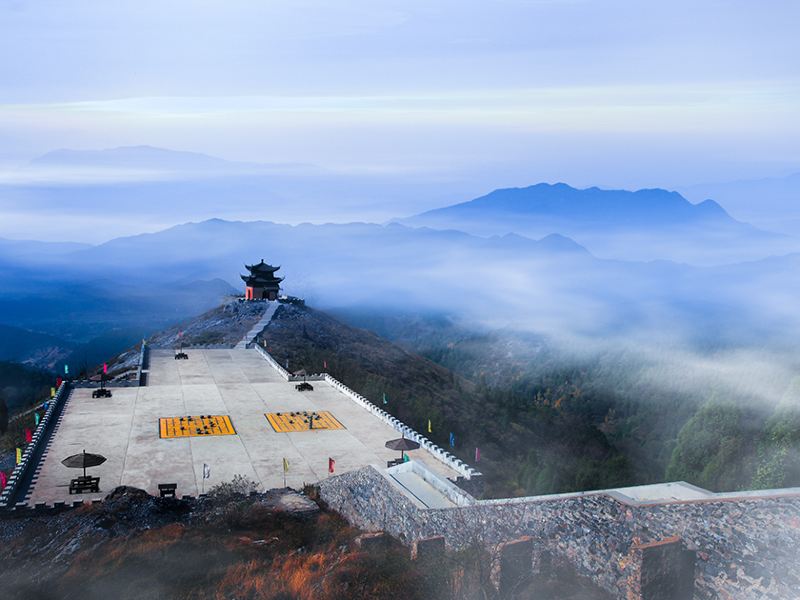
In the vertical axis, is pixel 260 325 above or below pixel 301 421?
below

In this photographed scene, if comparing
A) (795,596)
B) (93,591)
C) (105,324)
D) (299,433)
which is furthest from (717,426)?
(105,324)

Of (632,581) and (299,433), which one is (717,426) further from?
(632,581)

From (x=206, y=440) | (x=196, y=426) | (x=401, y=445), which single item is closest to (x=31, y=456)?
(x=206, y=440)

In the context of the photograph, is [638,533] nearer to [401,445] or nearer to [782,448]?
[401,445]

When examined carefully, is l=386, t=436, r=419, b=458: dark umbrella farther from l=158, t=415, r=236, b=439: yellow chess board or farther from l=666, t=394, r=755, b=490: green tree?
l=666, t=394, r=755, b=490: green tree

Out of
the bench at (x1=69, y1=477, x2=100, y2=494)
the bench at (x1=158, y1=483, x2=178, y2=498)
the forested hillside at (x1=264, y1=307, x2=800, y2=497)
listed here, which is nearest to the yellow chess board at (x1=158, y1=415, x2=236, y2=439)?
the bench at (x1=69, y1=477, x2=100, y2=494)

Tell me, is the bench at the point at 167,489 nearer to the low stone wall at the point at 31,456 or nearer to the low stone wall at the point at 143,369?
the low stone wall at the point at 31,456
